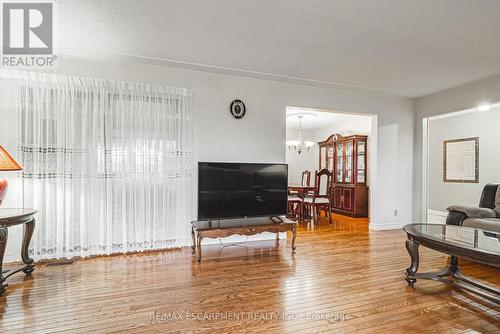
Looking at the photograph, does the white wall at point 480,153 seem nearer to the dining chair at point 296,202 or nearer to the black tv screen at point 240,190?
the dining chair at point 296,202

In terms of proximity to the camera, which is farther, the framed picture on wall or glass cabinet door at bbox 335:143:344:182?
glass cabinet door at bbox 335:143:344:182

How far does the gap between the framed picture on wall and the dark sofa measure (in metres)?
1.54

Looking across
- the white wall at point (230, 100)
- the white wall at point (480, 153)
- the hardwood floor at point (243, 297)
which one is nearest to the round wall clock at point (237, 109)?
the white wall at point (230, 100)

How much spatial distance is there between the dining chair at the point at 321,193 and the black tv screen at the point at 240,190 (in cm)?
213

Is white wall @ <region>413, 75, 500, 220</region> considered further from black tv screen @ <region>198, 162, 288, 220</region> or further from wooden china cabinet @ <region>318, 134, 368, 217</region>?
black tv screen @ <region>198, 162, 288, 220</region>

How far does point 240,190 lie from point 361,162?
13.2ft

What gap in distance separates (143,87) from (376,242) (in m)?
4.17

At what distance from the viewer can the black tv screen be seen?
359cm

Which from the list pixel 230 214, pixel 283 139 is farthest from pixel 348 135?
pixel 230 214

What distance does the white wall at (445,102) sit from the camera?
4109 millimetres

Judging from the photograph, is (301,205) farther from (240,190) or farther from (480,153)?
(480,153)

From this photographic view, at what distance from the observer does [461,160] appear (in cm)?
543

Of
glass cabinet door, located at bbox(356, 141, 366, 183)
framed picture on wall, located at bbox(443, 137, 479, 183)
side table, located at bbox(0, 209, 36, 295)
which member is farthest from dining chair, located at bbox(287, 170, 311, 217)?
side table, located at bbox(0, 209, 36, 295)

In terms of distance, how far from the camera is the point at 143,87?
11.7 feet
